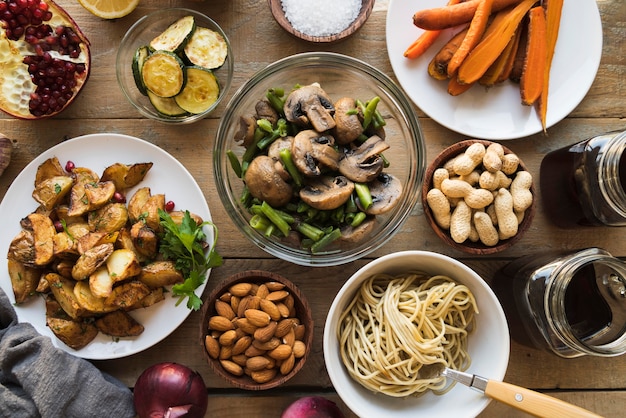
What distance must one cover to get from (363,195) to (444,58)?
0.48 meters

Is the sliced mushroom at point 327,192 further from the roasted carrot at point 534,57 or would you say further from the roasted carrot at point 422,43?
the roasted carrot at point 534,57

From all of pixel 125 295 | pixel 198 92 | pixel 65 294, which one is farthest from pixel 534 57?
pixel 65 294

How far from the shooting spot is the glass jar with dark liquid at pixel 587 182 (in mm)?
1449

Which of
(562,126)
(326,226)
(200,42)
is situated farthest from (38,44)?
(562,126)

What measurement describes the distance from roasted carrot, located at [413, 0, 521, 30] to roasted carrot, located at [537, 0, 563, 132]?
0.09 metres

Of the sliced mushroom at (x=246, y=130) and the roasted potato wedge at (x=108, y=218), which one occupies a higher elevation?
the sliced mushroom at (x=246, y=130)

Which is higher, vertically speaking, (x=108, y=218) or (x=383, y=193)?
(x=383, y=193)

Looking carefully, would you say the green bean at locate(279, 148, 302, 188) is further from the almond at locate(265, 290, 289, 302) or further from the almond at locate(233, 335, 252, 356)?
the almond at locate(233, 335, 252, 356)

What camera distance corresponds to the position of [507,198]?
59.7 inches

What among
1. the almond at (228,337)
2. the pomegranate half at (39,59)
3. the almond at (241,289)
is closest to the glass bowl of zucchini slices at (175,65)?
the pomegranate half at (39,59)

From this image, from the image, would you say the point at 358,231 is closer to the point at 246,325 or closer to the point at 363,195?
the point at 363,195

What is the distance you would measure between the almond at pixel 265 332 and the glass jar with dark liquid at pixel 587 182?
0.83 metres

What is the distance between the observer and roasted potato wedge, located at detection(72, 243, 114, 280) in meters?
1.49

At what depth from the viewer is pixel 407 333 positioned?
4.79ft
